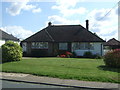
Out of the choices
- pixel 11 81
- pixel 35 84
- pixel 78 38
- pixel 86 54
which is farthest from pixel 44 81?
pixel 78 38

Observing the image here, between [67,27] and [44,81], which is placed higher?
[67,27]

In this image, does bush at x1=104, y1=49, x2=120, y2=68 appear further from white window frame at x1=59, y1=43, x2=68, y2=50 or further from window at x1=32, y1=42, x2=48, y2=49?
window at x1=32, y1=42, x2=48, y2=49

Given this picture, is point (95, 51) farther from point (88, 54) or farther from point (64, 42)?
point (64, 42)

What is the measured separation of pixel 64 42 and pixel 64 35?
208 cm

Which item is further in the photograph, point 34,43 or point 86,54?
point 34,43

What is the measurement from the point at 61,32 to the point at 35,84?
28.4m

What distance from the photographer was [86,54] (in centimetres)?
3406

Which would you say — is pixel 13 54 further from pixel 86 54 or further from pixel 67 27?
pixel 67 27

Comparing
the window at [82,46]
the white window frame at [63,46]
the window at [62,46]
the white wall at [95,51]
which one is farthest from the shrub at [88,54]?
the window at [62,46]

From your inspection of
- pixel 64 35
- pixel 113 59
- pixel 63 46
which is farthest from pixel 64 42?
pixel 113 59

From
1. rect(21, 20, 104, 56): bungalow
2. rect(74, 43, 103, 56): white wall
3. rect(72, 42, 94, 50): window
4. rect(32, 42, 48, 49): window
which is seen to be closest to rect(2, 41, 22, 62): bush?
rect(21, 20, 104, 56): bungalow

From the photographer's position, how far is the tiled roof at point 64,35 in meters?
36.0

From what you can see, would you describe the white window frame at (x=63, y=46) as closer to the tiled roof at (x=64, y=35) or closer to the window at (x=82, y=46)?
the tiled roof at (x=64, y=35)

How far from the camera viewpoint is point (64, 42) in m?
36.4
